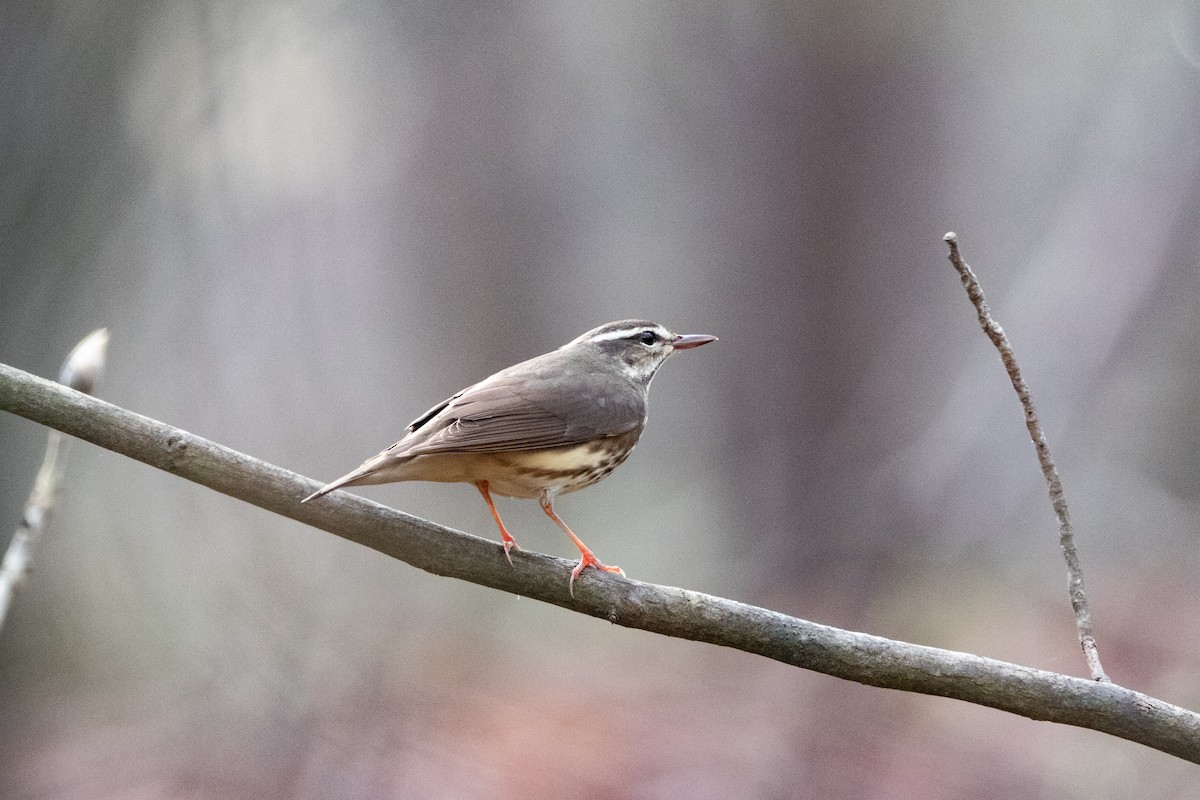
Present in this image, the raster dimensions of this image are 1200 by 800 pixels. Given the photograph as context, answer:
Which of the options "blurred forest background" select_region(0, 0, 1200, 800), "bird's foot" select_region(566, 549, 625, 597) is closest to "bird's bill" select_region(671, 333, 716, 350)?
"bird's foot" select_region(566, 549, 625, 597)

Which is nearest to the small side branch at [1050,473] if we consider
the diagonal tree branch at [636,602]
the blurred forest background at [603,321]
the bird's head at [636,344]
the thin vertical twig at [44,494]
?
the diagonal tree branch at [636,602]

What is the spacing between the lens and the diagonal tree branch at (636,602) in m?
2.62

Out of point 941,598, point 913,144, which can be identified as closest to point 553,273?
point 913,144

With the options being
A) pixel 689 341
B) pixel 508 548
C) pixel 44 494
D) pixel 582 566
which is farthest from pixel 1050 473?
pixel 44 494

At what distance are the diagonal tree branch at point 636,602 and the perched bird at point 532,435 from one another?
0.10 m

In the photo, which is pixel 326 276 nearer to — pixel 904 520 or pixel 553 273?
pixel 553 273

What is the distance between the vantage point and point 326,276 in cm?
787

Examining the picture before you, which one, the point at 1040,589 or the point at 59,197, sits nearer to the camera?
the point at 59,197

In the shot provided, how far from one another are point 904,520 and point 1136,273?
8.91ft

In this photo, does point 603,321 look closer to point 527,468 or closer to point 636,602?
point 527,468

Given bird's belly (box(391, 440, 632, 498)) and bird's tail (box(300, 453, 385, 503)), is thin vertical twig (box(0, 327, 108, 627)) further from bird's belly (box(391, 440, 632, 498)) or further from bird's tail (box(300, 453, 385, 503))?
bird's belly (box(391, 440, 632, 498))

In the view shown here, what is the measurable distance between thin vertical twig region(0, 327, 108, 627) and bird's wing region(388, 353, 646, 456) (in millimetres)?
837

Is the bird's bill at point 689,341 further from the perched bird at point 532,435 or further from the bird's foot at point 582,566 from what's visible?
the bird's foot at point 582,566

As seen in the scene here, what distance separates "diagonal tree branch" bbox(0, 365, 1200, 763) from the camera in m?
2.62
